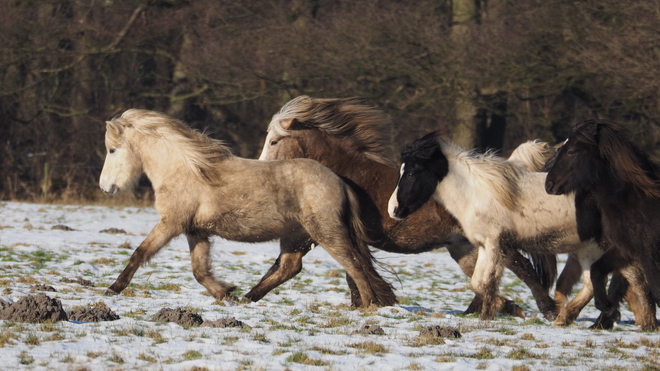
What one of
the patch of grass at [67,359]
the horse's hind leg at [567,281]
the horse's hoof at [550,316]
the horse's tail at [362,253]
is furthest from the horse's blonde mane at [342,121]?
the patch of grass at [67,359]

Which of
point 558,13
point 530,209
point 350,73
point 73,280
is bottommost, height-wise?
point 73,280

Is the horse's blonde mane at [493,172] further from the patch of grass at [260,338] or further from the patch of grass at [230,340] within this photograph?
the patch of grass at [230,340]

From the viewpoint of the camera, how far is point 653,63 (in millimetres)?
15375

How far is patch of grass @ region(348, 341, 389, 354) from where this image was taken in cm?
525

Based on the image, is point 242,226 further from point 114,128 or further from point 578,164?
point 578,164

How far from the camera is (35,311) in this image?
5.79m

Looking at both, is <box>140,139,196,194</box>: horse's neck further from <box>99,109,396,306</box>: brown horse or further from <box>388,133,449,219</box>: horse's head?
<box>388,133,449,219</box>: horse's head

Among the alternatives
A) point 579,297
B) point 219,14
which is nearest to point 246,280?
point 579,297

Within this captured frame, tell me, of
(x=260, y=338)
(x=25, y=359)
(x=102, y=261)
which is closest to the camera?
(x=25, y=359)

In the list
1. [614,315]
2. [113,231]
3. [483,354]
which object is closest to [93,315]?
[483,354]

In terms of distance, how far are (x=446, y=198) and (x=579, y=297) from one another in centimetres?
139

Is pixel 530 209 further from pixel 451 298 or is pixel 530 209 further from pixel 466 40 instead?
pixel 466 40

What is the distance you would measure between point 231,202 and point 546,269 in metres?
3.14

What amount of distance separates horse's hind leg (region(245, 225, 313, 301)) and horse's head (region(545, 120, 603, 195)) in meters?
2.28
